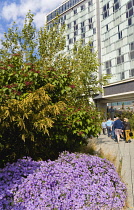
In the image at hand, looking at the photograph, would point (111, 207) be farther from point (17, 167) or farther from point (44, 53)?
point (44, 53)

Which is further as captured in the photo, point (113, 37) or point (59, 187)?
point (113, 37)

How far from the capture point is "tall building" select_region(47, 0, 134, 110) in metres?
27.9

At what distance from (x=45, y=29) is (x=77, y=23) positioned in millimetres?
32592

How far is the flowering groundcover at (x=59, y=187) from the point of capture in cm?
289

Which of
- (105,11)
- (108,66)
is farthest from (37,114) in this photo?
(105,11)

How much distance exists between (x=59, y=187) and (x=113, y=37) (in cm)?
3166

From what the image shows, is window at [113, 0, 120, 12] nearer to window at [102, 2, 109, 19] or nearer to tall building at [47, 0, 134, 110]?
tall building at [47, 0, 134, 110]

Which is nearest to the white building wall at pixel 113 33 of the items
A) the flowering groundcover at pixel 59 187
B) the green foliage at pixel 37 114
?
the green foliage at pixel 37 114

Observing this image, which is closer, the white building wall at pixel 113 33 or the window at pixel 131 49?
the window at pixel 131 49

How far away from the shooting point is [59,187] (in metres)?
3.20

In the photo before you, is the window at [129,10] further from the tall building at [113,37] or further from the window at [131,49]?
the window at [131,49]

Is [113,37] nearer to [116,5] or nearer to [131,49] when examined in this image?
[131,49]

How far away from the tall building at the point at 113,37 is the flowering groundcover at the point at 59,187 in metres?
23.7

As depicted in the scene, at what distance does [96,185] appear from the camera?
3385 mm
